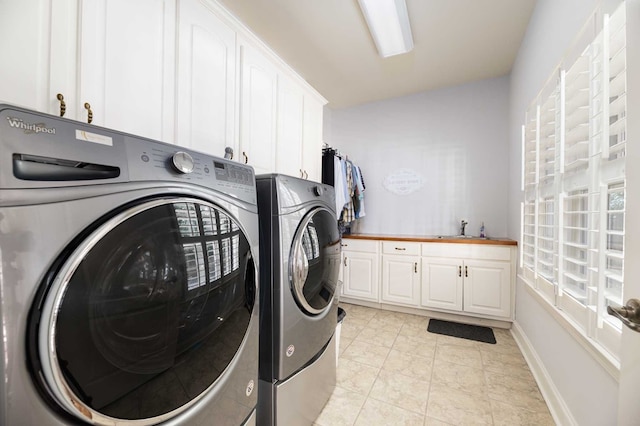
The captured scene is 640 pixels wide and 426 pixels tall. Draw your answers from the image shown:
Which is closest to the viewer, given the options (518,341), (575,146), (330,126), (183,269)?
(183,269)

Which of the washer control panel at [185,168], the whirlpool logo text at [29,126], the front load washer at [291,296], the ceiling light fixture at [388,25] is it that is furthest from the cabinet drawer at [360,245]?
the whirlpool logo text at [29,126]

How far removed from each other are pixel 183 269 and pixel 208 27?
139 centimetres

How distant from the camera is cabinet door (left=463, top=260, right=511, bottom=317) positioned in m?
2.57

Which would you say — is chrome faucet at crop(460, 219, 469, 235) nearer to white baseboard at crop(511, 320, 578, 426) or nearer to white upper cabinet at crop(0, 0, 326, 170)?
white baseboard at crop(511, 320, 578, 426)

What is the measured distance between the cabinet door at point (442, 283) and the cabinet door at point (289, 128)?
5.71 feet

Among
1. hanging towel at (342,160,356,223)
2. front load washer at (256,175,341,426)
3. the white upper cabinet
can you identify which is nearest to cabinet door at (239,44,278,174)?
the white upper cabinet

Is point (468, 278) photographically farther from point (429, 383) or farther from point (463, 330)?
point (429, 383)

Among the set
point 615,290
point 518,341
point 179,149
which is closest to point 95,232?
point 179,149

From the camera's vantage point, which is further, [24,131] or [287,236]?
[287,236]

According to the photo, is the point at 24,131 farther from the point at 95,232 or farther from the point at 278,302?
the point at 278,302

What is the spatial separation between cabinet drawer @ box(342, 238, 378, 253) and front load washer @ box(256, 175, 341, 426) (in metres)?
1.84

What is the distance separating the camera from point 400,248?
300cm

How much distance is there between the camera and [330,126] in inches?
160

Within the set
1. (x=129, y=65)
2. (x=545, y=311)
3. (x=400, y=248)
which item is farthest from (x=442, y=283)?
(x=129, y=65)
